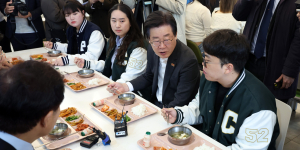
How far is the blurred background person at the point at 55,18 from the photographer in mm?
3682

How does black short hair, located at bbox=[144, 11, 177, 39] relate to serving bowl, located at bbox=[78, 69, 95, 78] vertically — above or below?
above

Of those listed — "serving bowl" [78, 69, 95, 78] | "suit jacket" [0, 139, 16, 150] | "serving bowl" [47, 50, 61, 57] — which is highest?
"suit jacket" [0, 139, 16, 150]

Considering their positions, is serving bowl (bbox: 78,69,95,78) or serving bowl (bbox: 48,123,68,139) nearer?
serving bowl (bbox: 48,123,68,139)

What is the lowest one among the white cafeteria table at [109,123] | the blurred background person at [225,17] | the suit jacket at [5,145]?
the white cafeteria table at [109,123]

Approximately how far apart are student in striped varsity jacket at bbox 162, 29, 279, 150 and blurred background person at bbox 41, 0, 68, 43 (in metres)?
3.09

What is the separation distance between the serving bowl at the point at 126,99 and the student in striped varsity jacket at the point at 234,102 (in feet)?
1.20

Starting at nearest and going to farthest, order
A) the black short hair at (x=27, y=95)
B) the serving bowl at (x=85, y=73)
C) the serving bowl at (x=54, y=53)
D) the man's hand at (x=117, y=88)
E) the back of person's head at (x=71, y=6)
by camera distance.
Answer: the black short hair at (x=27, y=95) → the man's hand at (x=117, y=88) → the serving bowl at (x=85, y=73) → the back of person's head at (x=71, y=6) → the serving bowl at (x=54, y=53)

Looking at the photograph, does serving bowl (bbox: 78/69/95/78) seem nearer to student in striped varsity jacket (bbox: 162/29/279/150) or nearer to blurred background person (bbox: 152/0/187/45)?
student in striped varsity jacket (bbox: 162/29/279/150)

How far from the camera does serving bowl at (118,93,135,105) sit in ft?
5.51

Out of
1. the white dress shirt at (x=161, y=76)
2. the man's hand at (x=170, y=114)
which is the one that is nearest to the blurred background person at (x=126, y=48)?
the white dress shirt at (x=161, y=76)

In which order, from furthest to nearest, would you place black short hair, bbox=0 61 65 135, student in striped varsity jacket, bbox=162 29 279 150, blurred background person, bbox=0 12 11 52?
blurred background person, bbox=0 12 11 52 → student in striped varsity jacket, bbox=162 29 279 150 → black short hair, bbox=0 61 65 135

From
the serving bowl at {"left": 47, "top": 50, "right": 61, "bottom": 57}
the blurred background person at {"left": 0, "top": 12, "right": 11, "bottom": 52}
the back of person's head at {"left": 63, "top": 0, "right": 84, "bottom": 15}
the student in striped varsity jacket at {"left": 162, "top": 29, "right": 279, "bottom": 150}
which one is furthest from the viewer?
the blurred background person at {"left": 0, "top": 12, "right": 11, "bottom": 52}

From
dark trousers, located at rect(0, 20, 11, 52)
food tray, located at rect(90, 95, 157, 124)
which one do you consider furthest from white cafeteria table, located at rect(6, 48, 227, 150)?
dark trousers, located at rect(0, 20, 11, 52)

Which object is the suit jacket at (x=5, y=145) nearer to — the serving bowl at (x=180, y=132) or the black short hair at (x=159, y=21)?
the serving bowl at (x=180, y=132)
